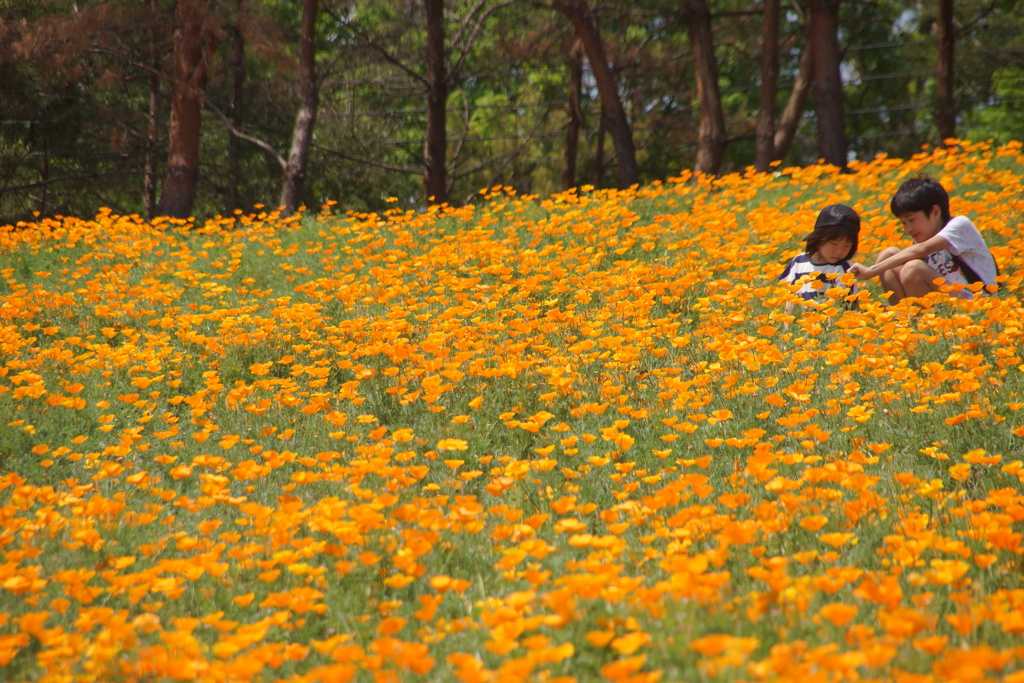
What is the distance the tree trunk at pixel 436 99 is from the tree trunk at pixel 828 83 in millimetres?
5664

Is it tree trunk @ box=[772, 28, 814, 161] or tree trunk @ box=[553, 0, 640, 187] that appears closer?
tree trunk @ box=[553, 0, 640, 187]

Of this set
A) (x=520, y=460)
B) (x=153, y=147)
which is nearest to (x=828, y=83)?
(x=520, y=460)

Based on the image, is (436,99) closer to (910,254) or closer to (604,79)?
(604,79)

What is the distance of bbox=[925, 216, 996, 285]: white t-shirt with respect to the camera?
226 inches

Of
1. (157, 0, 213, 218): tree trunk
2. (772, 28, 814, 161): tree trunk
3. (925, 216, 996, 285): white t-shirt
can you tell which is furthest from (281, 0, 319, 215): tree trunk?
(925, 216, 996, 285): white t-shirt

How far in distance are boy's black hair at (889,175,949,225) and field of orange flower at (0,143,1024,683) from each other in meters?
0.73

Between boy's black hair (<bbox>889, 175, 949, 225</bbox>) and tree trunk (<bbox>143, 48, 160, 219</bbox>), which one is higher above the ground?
tree trunk (<bbox>143, 48, 160, 219</bbox>)

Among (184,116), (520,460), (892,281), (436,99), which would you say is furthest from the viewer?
(436,99)

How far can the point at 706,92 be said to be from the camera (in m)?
14.0

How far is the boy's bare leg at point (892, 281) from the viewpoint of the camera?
603cm

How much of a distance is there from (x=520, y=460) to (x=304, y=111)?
10123 mm

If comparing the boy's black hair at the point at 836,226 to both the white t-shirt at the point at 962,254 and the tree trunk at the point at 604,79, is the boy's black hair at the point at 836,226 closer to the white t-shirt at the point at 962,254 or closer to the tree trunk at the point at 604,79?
the white t-shirt at the point at 962,254

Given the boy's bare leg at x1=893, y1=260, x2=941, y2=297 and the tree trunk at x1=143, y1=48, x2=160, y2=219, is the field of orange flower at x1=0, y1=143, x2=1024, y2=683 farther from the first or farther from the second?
the tree trunk at x1=143, y1=48, x2=160, y2=219

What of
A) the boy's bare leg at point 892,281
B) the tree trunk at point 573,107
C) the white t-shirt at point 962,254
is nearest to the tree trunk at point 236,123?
the tree trunk at point 573,107
